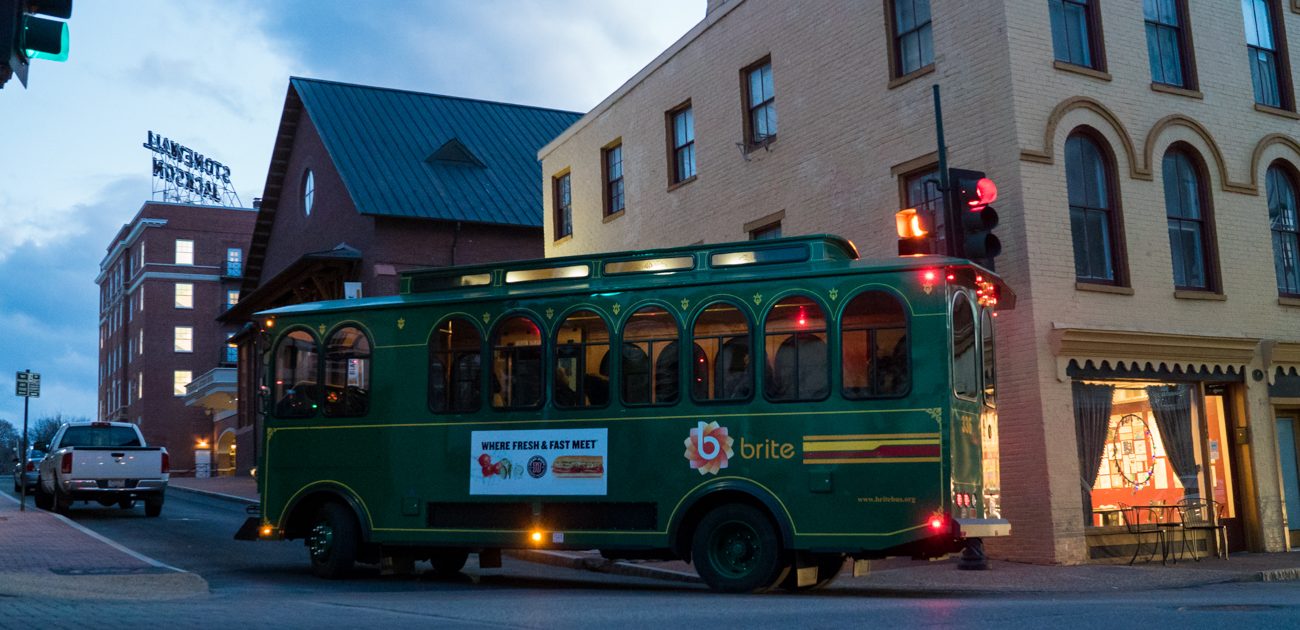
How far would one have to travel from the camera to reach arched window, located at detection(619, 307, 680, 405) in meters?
12.4

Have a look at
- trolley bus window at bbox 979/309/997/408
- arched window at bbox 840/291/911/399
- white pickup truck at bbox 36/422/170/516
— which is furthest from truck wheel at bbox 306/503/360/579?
white pickup truck at bbox 36/422/170/516

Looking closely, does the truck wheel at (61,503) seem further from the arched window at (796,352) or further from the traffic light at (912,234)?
the traffic light at (912,234)

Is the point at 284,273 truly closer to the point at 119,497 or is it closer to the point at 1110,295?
the point at 119,497

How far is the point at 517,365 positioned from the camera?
1310cm

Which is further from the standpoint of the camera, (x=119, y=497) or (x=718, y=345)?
(x=119, y=497)

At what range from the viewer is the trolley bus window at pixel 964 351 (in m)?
11.5

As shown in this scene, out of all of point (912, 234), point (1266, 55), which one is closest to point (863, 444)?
point (912, 234)

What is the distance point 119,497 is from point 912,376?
17957 millimetres

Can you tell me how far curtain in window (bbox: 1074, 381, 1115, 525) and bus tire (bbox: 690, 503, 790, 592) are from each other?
5.43 metres

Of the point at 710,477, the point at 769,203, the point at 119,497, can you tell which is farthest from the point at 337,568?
the point at 119,497

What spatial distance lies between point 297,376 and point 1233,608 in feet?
32.1

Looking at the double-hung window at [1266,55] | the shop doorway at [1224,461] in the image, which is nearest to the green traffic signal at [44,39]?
the shop doorway at [1224,461]

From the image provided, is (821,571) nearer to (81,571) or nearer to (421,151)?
(81,571)

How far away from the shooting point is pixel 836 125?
61.4ft
